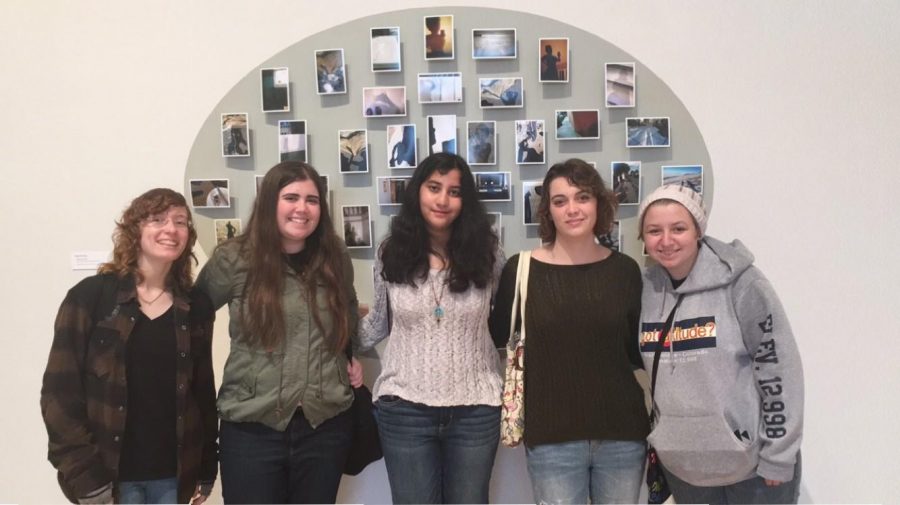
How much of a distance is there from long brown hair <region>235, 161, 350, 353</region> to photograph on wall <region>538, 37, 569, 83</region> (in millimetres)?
915

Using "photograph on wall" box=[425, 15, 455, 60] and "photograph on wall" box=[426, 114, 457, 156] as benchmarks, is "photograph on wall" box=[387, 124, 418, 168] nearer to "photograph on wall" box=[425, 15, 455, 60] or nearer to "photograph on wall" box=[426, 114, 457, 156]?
"photograph on wall" box=[426, 114, 457, 156]

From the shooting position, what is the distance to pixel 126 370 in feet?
4.58

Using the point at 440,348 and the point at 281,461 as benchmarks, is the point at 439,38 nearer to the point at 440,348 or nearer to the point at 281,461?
the point at 440,348

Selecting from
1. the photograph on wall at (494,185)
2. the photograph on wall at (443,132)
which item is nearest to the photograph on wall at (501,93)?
the photograph on wall at (443,132)

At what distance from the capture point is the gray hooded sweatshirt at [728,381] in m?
1.35

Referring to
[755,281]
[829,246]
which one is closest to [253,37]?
[755,281]

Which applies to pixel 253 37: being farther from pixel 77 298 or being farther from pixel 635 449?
pixel 635 449

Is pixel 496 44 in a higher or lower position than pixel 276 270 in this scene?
higher

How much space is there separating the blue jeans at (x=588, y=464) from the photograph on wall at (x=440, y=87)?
124 centimetres

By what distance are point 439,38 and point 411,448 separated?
1.42m

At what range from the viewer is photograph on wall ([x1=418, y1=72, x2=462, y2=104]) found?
1.92m

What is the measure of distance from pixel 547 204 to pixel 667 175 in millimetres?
579

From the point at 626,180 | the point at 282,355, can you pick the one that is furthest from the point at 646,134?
the point at 282,355

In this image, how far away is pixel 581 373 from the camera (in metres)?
1.49
